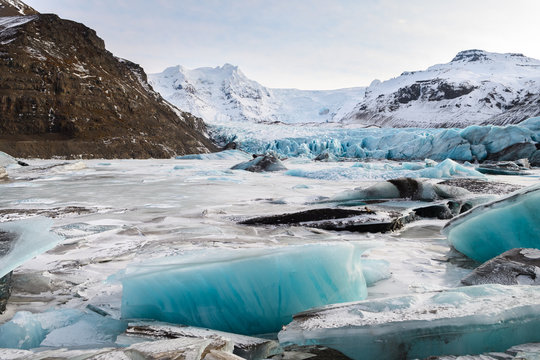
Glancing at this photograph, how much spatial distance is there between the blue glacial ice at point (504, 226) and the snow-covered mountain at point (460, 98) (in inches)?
2534

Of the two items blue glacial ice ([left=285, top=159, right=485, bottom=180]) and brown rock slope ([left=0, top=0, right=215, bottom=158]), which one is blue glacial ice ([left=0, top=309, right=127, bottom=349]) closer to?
blue glacial ice ([left=285, top=159, right=485, bottom=180])

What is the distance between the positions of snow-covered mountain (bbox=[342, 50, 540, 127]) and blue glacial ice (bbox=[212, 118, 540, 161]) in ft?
135

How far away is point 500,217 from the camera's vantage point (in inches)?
85.3

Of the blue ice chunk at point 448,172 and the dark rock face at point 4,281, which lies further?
the blue ice chunk at point 448,172

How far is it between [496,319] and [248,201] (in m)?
4.20

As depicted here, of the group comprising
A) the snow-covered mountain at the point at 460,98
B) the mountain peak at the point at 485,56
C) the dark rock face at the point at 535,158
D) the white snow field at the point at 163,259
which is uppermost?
the mountain peak at the point at 485,56

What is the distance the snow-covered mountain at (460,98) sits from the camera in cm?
6919

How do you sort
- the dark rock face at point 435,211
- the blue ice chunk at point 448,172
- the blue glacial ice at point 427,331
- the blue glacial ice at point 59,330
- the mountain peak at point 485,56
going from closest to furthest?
the blue glacial ice at point 427,331 → the blue glacial ice at point 59,330 → the dark rock face at point 435,211 → the blue ice chunk at point 448,172 → the mountain peak at point 485,56

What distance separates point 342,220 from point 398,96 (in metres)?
98.2

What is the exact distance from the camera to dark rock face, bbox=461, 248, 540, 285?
62.2 inches

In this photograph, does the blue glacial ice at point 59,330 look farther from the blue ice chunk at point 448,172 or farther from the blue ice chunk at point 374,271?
the blue ice chunk at point 448,172

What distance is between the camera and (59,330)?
1337mm

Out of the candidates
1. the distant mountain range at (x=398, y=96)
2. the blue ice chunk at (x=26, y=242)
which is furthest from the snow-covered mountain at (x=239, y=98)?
the blue ice chunk at (x=26, y=242)

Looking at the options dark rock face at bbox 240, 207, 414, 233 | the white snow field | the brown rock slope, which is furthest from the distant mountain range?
dark rock face at bbox 240, 207, 414, 233
